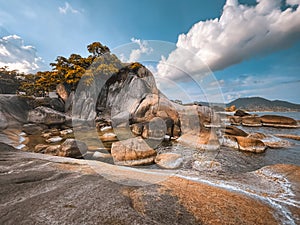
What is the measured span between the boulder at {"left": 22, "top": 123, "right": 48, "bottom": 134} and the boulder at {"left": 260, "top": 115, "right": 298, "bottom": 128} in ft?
108

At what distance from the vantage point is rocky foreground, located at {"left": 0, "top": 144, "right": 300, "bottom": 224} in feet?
7.18

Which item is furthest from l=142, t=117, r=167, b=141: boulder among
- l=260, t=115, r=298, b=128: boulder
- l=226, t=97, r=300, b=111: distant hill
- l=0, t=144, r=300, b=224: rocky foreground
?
l=226, t=97, r=300, b=111: distant hill

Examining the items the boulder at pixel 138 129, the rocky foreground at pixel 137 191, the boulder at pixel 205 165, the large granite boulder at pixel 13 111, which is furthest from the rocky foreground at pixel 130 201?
the large granite boulder at pixel 13 111

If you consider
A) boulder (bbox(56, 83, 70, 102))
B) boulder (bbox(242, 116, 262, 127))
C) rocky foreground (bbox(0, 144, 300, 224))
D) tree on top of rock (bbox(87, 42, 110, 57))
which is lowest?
rocky foreground (bbox(0, 144, 300, 224))

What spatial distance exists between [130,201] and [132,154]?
Result: 4129 millimetres

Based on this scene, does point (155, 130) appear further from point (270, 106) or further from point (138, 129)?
point (270, 106)

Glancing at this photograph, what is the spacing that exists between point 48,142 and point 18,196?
9790mm

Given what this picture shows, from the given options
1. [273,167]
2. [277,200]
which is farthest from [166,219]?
[273,167]

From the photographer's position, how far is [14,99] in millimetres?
17359

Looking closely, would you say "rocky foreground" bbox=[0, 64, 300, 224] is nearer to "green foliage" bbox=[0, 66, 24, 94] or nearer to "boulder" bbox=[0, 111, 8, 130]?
"boulder" bbox=[0, 111, 8, 130]

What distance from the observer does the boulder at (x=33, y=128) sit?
1394cm

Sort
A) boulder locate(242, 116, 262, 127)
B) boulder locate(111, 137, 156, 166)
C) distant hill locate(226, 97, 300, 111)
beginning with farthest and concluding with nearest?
distant hill locate(226, 97, 300, 111) → boulder locate(242, 116, 262, 127) → boulder locate(111, 137, 156, 166)

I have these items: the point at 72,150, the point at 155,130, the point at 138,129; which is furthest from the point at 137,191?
the point at 138,129

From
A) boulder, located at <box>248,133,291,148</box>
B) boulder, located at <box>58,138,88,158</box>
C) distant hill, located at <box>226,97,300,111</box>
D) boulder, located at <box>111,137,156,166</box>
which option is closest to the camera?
boulder, located at <box>111,137,156,166</box>
